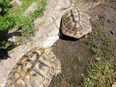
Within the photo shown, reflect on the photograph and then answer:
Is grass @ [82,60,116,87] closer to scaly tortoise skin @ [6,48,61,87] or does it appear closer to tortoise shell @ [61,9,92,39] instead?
scaly tortoise skin @ [6,48,61,87]

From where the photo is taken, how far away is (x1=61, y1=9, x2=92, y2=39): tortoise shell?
830 cm

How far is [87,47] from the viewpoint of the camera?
8.05m

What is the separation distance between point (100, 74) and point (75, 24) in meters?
1.66

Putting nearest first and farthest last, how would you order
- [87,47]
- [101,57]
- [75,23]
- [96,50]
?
1. [101,57]
2. [96,50]
3. [87,47]
4. [75,23]

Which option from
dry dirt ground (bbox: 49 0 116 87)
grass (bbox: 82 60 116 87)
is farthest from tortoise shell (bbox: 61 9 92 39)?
grass (bbox: 82 60 116 87)

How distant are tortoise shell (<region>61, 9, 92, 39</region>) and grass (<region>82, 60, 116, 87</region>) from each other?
1.07 m

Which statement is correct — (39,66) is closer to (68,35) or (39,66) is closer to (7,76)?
(7,76)

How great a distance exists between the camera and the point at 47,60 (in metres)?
7.67

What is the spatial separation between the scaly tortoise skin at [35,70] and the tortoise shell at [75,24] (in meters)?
0.94

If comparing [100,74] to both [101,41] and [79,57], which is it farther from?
[101,41]

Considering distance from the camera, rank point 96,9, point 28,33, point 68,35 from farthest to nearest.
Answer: point 96,9 < point 68,35 < point 28,33

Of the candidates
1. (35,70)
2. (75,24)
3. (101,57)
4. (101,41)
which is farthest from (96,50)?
(35,70)

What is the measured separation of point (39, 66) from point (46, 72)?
0.22m

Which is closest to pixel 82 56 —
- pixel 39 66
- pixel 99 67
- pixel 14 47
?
pixel 99 67
